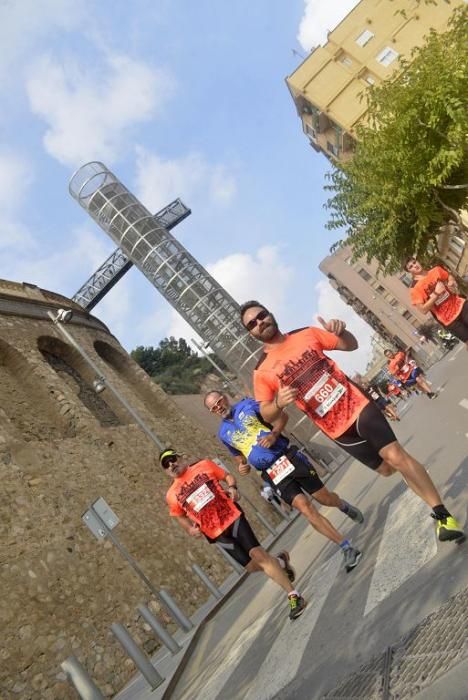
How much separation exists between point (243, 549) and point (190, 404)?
65.8 feet

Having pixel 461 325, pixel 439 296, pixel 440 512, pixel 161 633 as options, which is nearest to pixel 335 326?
pixel 440 512

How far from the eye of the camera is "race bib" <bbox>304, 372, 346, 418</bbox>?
366 cm

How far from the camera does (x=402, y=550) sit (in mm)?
3422

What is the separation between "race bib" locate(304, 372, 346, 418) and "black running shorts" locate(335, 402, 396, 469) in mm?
200

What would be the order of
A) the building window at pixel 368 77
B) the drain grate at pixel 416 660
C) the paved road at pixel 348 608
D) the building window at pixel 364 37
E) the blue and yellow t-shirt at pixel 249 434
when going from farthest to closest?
the building window at pixel 368 77, the building window at pixel 364 37, the blue and yellow t-shirt at pixel 249 434, the paved road at pixel 348 608, the drain grate at pixel 416 660

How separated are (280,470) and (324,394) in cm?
158

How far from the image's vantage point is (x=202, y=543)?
39.4 feet

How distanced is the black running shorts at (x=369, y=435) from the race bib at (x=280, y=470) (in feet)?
4.50

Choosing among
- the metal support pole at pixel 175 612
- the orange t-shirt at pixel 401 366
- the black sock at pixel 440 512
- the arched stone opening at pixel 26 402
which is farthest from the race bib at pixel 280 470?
the orange t-shirt at pixel 401 366

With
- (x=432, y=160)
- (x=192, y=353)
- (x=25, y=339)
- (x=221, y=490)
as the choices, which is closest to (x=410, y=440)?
(x=221, y=490)

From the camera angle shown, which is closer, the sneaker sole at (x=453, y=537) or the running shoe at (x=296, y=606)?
the sneaker sole at (x=453, y=537)

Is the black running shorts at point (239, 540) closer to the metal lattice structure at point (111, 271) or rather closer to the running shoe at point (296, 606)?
the running shoe at point (296, 606)

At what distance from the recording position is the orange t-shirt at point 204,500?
491 cm

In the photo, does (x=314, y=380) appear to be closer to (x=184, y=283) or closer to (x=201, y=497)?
(x=201, y=497)
